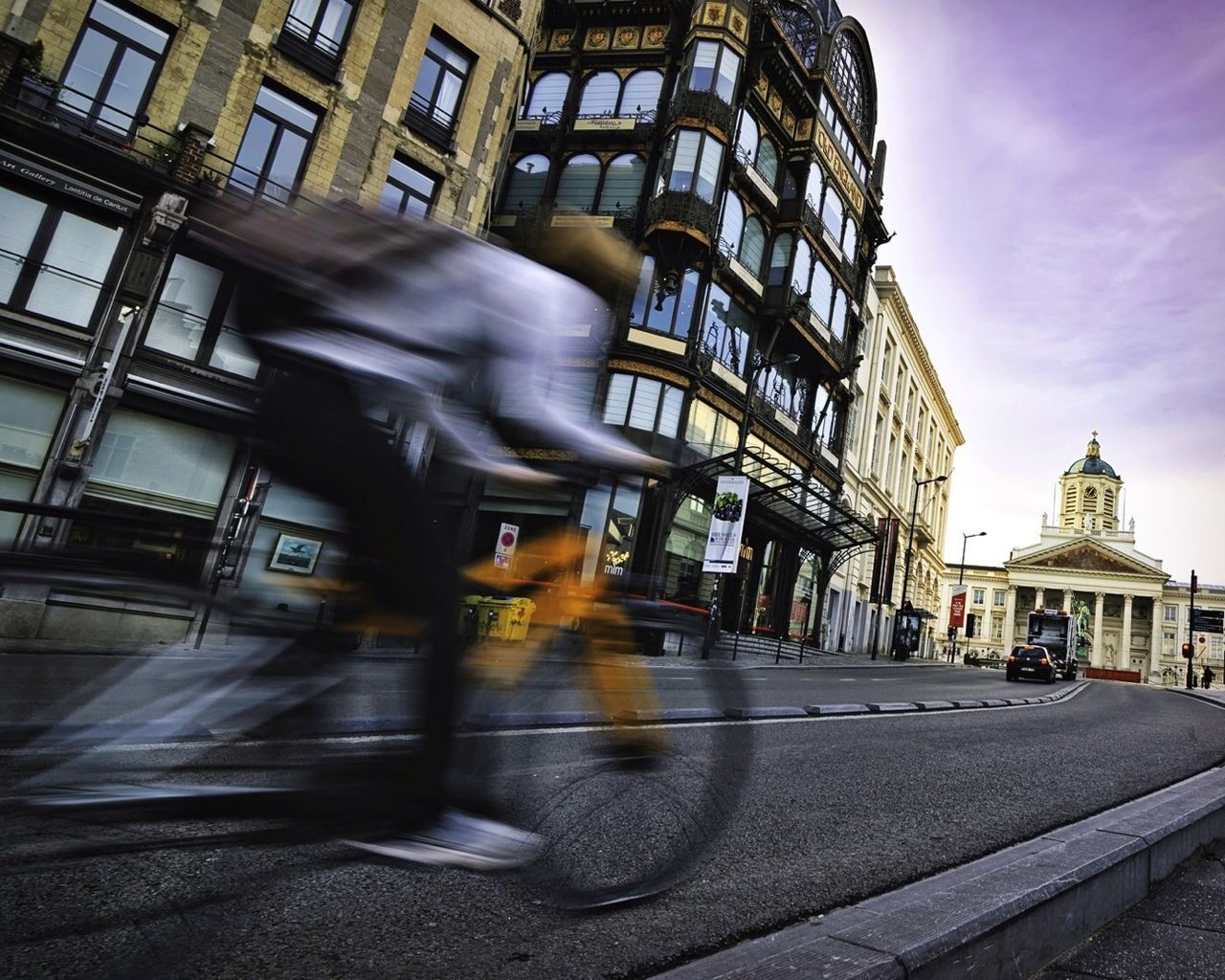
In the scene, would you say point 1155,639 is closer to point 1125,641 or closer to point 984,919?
point 1125,641

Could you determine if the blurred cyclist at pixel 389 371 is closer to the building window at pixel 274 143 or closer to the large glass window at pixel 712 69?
the building window at pixel 274 143

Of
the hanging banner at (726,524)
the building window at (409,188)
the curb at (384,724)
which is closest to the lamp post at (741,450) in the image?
the curb at (384,724)

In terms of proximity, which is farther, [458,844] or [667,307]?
[667,307]

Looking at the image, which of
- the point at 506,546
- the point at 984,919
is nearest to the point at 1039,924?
the point at 984,919

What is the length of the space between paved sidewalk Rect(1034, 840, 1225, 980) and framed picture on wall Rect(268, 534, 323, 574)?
2.70m

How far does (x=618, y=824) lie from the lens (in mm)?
2725

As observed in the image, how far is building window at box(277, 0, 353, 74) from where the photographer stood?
15500mm

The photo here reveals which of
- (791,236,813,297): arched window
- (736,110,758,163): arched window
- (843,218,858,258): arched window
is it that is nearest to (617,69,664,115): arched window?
(736,110,758,163): arched window

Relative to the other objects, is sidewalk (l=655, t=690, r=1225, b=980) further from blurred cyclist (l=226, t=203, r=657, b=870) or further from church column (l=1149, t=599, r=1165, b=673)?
church column (l=1149, t=599, r=1165, b=673)

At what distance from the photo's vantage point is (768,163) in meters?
28.2

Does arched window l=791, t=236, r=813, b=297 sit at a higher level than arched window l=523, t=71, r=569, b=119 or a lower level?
lower

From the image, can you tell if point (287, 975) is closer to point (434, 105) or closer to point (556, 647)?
point (556, 647)

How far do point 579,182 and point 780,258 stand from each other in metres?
7.89

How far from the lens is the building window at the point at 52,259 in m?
12.3
